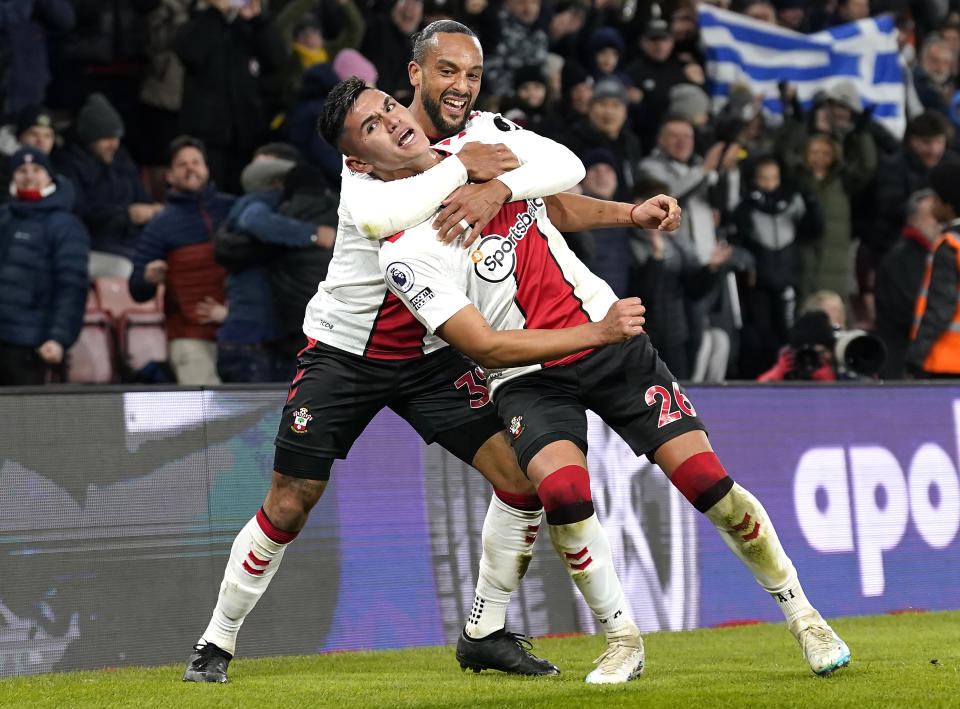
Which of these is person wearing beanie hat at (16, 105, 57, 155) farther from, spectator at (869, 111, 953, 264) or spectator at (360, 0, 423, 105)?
spectator at (869, 111, 953, 264)

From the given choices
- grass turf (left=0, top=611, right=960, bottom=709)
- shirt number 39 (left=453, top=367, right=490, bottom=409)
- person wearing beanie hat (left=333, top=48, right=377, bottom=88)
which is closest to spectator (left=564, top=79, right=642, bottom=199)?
person wearing beanie hat (left=333, top=48, right=377, bottom=88)

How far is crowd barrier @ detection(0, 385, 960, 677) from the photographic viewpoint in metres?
6.43

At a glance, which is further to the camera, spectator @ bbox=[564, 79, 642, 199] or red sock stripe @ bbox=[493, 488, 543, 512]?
spectator @ bbox=[564, 79, 642, 199]

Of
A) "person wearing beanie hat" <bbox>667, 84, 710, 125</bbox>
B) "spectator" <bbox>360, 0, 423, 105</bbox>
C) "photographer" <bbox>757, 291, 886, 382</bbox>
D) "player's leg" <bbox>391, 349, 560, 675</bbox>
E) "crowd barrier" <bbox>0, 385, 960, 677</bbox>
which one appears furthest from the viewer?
"person wearing beanie hat" <bbox>667, 84, 710, 125</bbox>

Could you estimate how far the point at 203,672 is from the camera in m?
5.81

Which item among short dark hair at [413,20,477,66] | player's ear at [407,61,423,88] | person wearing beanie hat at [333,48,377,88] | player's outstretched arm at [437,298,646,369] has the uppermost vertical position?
short dark hair at [413,20,477,66]

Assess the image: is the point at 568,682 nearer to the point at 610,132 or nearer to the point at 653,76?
the point at 610,132

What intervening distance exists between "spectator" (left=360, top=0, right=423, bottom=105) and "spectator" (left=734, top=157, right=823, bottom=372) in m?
2.96

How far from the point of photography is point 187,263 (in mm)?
9289

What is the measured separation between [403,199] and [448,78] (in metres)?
0.72

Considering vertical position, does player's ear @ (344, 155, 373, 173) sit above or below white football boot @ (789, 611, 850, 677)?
above

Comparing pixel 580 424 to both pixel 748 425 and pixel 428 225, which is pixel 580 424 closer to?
pixel 428 225

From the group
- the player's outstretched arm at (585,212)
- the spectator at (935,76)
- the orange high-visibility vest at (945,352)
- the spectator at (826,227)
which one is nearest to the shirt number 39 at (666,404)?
the player's outstretched arm at (585,212)

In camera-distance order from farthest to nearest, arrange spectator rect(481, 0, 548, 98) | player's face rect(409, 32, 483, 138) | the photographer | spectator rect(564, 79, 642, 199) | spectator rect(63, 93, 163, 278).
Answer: spectator rect(481, 0, 548, 98) → spectator rect(564, 79, 642, 199) → spectator rect(63, 93, 163, 278) → the photographer → player's face rect(409, 32, 483, 138)
